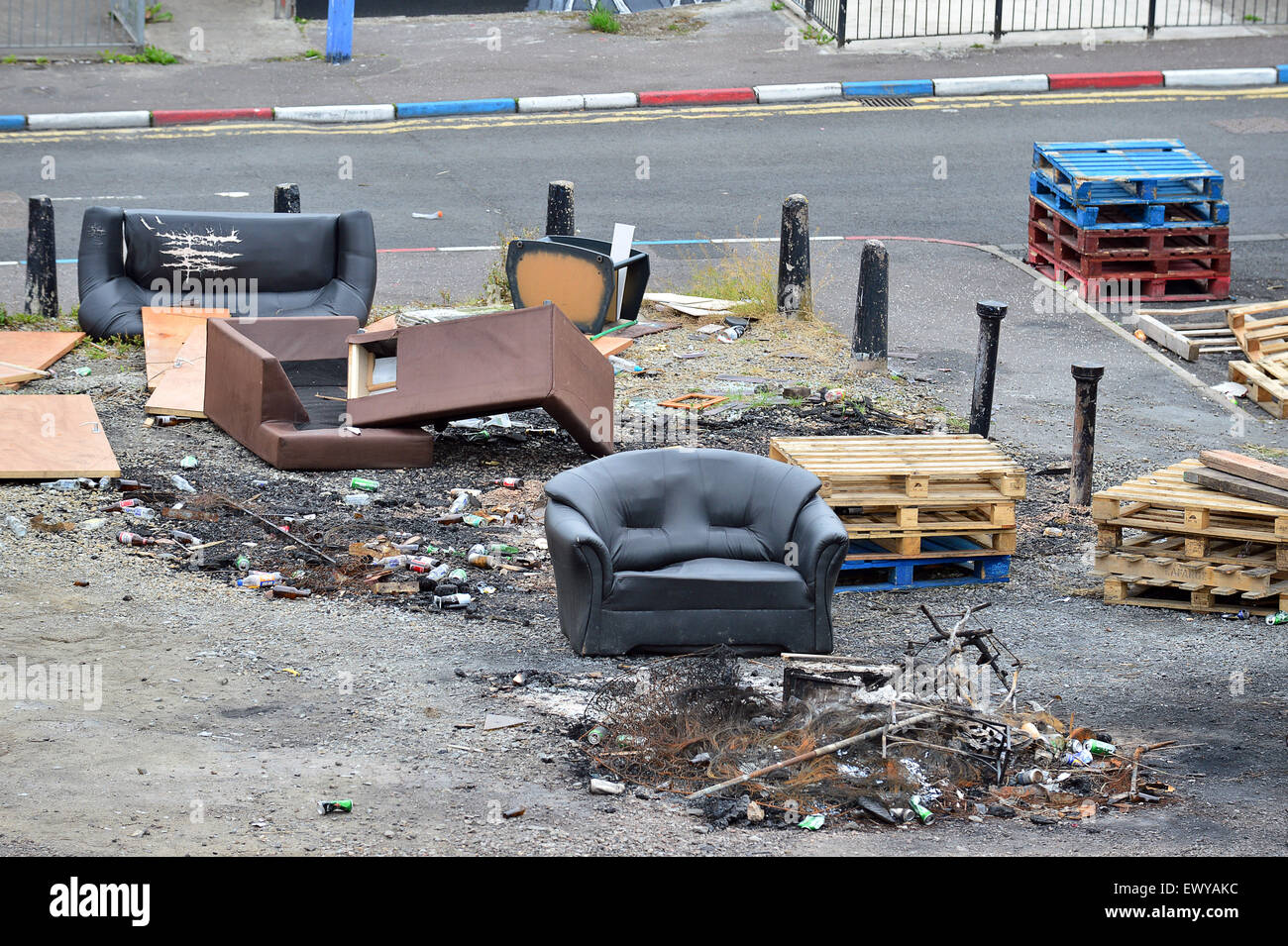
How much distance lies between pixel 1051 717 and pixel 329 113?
49.5 feet

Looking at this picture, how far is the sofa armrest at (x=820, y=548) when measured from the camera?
8.97 m

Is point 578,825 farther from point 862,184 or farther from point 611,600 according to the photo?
point 862,184

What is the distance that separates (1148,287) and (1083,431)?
4942 mm

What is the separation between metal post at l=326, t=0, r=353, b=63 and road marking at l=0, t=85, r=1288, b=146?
252 centimetres

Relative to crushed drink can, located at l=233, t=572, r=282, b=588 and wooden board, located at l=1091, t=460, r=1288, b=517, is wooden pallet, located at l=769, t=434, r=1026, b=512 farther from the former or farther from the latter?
crushed drink can, located at l=233, t=572, r=282, b=588

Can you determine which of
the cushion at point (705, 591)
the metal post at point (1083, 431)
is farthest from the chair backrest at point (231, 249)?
the metal post at point (1083, 431)

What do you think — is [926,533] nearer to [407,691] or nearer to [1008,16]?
[407,691]

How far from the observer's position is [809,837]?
692 centimetres

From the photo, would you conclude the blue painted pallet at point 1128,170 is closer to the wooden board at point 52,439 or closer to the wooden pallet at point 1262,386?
the wooden pallet at point 1262,386

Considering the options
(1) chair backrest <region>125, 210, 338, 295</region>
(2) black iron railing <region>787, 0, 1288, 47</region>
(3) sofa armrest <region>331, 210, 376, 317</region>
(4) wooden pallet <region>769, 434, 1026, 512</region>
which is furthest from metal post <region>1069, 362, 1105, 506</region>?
(2) black iron railing <region>787, 0, 1288, 47</region>

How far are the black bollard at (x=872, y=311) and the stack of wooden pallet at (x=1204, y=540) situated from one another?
4119mm

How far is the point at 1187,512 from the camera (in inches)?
383

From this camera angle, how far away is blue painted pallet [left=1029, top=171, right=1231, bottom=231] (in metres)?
15.3

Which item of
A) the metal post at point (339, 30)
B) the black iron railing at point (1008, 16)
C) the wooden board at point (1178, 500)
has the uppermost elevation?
the black iron railing at point (1008, 16)
